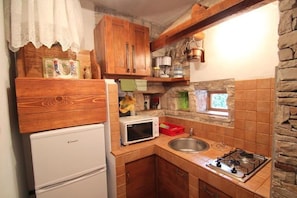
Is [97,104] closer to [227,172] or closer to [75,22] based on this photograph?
[75,22]

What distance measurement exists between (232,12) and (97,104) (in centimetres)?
136

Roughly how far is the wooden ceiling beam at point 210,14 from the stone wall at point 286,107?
314 millimetres

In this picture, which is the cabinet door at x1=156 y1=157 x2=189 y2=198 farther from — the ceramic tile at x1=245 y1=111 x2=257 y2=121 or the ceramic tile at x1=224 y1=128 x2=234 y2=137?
the ceramic tile at x1=245 y1=111 x2=257 y2=121

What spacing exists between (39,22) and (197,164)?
1.66 meters

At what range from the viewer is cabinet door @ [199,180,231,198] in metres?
1.11

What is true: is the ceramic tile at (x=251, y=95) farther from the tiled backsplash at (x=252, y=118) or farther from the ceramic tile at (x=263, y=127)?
the ceramic tile at (x=263, y=127)

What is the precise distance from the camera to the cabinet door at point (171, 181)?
1.40 metres

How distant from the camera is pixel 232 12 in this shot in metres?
1.08

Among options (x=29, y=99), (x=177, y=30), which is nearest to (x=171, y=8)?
(x=177, y=30)

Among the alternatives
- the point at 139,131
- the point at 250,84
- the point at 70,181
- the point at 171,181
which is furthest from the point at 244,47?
the point at 70,181

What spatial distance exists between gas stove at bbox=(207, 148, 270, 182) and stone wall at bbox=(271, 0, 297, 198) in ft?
1.01

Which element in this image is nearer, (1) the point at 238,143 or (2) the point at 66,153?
(2) the point at 66,153

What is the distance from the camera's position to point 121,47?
1678 mm

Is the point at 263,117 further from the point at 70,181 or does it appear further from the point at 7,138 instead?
the point at 7,138
